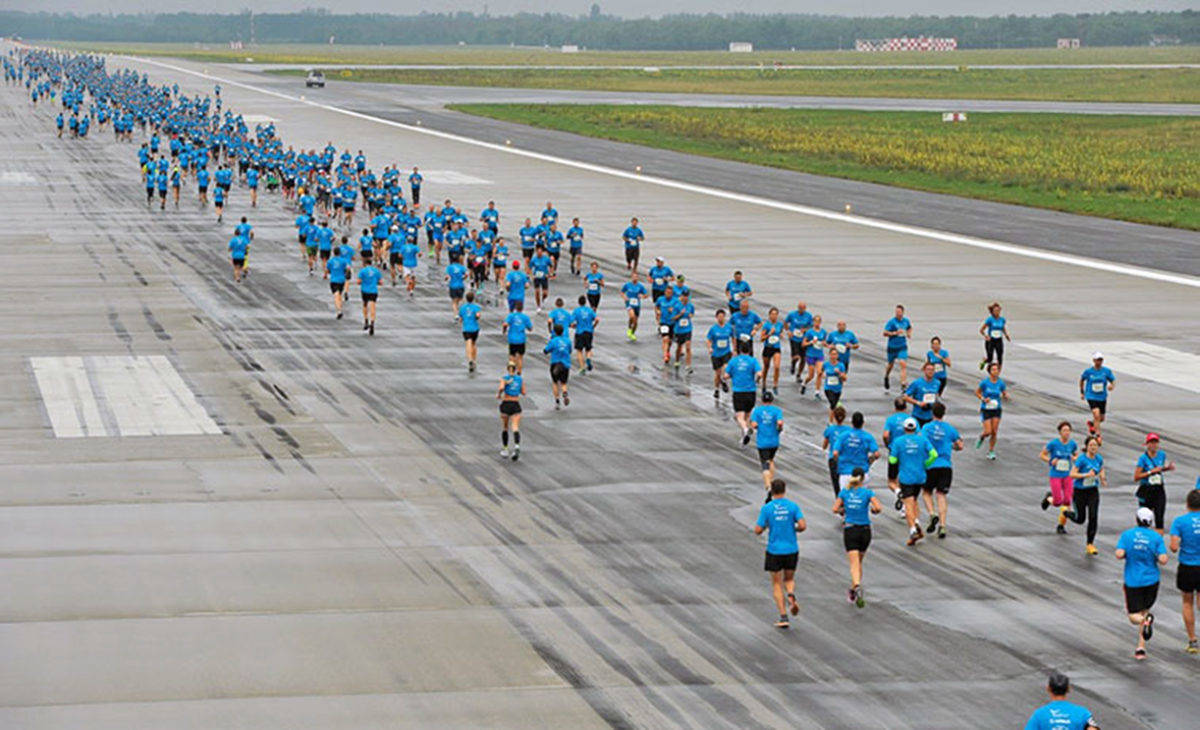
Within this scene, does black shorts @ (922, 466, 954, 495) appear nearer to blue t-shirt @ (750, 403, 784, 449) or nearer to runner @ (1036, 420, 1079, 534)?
runner @ (1036, 420, 1079, 534)

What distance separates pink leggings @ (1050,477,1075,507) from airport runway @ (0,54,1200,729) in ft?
1.66

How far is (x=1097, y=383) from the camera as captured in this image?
2536cm

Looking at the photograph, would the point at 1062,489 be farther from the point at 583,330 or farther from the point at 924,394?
the point at 583,330

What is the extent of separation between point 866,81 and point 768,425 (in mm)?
147166

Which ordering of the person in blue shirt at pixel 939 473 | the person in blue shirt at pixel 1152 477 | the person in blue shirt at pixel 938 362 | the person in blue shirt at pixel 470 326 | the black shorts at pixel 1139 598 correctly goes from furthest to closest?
the person in blue shirt at pixel 470 326, the person in blue shirt at pixel 938 362, the person in blue shirt at pixel 939 473, the person in blue shirt at pixel 1152 477, the black shorts at pixel 1139 598

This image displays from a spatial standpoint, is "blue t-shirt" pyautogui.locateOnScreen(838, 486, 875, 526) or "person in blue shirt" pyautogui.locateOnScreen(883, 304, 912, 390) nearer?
"blue t-shirt" pyautogui.locateOnScreen(838, 486, 875, 526)

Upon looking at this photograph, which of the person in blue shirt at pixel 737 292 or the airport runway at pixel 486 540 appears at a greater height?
the person in blue shirt at pixel 737 292

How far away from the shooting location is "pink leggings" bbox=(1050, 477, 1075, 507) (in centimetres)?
2042

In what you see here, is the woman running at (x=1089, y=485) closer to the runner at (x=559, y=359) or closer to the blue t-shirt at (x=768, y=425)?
the blue t-shirt at (x=768, y=425)

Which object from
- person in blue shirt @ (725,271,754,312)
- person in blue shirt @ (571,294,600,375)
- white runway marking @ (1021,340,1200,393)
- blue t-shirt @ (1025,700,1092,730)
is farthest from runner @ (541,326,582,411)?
blue t-shirt @ (1025,700,1092,730)

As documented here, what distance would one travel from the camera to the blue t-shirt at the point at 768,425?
73.1ft

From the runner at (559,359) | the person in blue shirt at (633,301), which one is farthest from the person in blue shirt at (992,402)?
the person in blue shirt at (633,301)

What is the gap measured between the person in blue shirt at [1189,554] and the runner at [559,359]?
1239 centimetres

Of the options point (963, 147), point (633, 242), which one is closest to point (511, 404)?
point (633, 242)
